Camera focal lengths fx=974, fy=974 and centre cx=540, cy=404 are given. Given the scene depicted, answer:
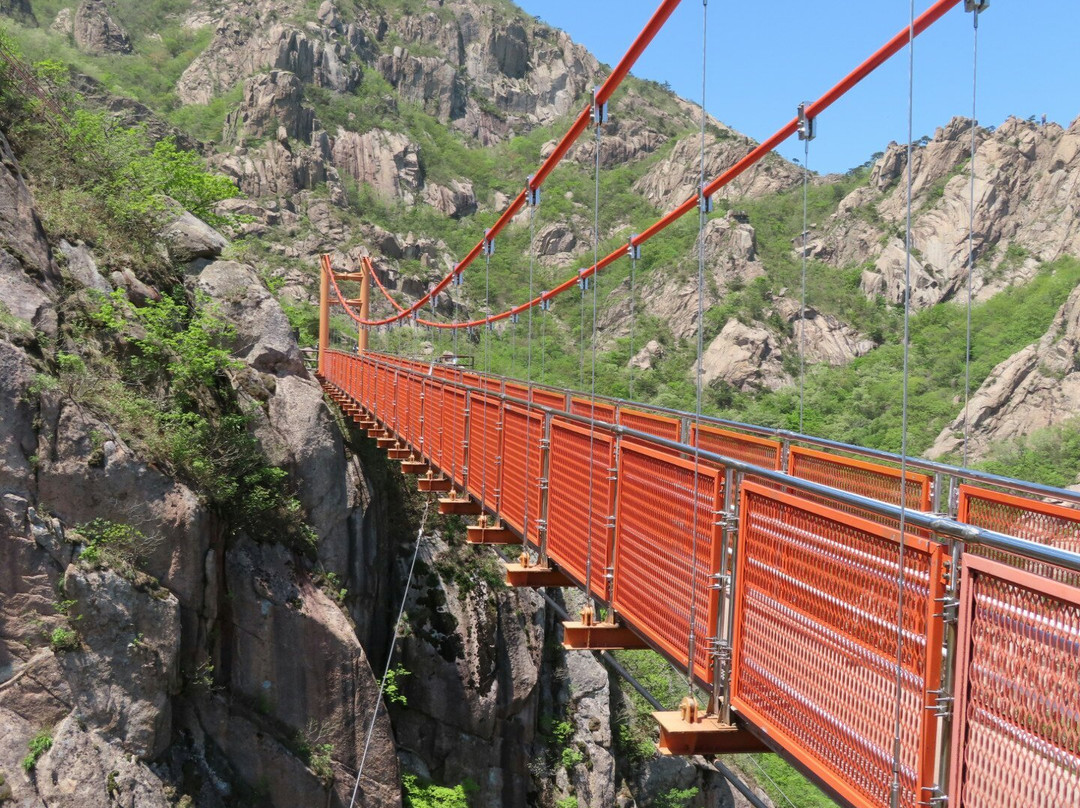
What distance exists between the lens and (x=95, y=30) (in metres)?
64.5

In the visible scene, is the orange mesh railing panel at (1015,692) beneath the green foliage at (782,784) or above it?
above

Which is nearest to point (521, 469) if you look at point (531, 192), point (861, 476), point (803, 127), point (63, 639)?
point (861, 476)

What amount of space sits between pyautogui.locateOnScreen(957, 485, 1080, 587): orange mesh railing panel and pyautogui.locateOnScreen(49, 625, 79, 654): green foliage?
627cm

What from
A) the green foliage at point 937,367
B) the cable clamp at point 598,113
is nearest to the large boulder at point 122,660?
the cable clamp at point 598,113

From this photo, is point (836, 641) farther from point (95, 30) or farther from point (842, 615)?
point (95, 30)

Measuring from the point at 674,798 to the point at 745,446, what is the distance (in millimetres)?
14245

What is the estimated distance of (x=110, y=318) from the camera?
930 centimetres

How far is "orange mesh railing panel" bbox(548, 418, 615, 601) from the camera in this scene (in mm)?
4016

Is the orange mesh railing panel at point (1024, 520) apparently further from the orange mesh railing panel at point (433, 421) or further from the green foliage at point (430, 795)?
the green foliage at point (430, 795)

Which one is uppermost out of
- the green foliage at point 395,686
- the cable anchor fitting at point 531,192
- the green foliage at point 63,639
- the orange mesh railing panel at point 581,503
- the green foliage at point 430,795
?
the cable anchor fitting at point 531,192

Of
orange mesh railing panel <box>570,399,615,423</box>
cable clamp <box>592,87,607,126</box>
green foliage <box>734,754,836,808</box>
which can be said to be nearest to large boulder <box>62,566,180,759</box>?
orange mesh railing panel <box>570,399,615,423</box>

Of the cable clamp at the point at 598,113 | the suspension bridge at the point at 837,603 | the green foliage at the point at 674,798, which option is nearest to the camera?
the suspension bridge at the point at 837,603

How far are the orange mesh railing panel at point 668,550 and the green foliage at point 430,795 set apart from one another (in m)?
10.6

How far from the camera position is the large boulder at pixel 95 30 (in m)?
63.8
